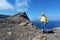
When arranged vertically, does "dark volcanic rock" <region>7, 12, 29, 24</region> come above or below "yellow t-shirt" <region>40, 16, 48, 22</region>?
above

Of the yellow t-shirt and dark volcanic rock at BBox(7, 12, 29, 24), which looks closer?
the yellow t-shirt

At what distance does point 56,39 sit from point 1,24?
10971 mm

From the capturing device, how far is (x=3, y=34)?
30781 mm

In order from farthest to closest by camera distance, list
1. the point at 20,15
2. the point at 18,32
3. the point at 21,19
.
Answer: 1. the point at 20,15
2. the point at 21,19
3. the point at 18,32

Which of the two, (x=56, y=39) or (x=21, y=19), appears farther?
(x=21, y=19)

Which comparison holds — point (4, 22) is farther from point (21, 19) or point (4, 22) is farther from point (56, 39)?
point (56, 39)

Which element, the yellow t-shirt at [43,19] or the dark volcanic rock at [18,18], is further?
the dark volcanic rock at [18,18]

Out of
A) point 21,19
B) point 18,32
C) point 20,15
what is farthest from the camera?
point 20,15

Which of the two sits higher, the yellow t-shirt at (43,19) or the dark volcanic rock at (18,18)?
the dark volcanic rock at (18,18)

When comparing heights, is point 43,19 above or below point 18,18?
below

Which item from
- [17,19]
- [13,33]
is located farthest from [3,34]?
[17,19]

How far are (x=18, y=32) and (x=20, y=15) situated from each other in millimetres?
13495

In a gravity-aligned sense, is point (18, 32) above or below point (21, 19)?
below

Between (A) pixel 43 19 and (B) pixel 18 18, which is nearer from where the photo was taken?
(A) pixel 43 19
